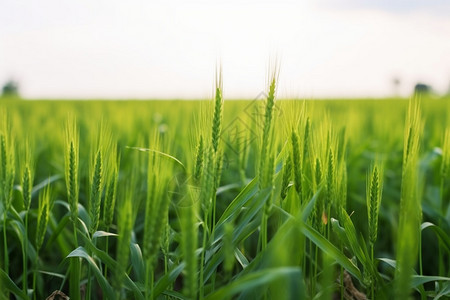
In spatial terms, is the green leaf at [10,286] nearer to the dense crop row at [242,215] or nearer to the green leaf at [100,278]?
the dense crop row at [242,215]

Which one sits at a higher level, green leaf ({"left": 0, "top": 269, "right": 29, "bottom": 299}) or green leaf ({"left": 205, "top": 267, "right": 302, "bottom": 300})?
green leaf ({"left": 205, "top": 267, "right": 302, "bottom": 300})

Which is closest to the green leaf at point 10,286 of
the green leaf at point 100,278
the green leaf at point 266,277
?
the green leaf at point 100,278

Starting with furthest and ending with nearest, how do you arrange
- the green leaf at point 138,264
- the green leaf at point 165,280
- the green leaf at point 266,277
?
the green leaf at point 138,264 < the green leaf at point 165,280 < the green leaf at point 266,277

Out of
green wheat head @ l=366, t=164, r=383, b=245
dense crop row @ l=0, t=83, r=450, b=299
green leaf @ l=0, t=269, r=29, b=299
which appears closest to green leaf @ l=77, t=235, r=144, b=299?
dense crop row @ l=0, t=83, r=450, b=299

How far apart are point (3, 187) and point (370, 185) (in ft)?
3.56

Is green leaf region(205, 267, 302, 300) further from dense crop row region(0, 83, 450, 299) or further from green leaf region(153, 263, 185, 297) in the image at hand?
green leaf region(153, 263, 185, 297)

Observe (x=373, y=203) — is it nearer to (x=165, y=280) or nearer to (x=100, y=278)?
(x=165, y=280)

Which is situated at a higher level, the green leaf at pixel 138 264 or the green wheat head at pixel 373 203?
the green wheat head at pixel 373 203

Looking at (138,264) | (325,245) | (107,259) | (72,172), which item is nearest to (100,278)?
(107,259)

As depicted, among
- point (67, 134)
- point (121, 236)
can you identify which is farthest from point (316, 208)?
point (67, 134)

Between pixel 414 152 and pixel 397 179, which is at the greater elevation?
pixel 414 152

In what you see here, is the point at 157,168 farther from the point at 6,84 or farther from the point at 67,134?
the point at 6,84

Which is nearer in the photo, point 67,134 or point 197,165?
point 197,165

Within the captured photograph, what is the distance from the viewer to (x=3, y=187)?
150 centimetres
